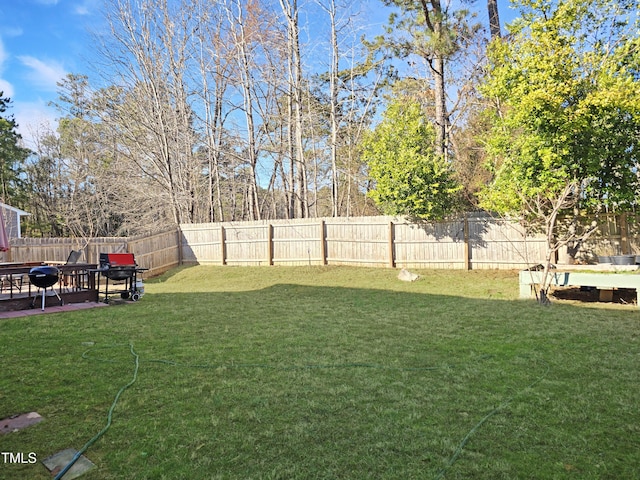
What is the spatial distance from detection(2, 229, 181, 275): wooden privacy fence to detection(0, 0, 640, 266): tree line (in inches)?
43.2

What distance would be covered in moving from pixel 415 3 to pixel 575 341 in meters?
10.9

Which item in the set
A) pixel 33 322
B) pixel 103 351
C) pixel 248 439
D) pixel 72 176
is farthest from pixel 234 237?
pixel 72 176

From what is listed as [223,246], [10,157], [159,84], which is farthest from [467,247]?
[10,157]

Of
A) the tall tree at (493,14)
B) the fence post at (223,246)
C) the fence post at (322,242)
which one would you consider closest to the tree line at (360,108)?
the tall tree at (493,14)

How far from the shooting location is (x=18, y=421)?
8.11 ft

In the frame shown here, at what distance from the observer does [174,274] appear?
1305cm

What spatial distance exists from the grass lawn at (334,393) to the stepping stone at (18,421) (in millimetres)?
73

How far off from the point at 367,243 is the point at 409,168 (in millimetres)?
2689

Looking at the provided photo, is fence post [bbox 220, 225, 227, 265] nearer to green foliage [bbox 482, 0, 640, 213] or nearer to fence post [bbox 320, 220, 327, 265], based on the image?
fence post [bbox 320, 220, 327, 265]

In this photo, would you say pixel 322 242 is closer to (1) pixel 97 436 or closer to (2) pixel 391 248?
(2) pixel 391 248

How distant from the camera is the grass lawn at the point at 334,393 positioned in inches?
79.7

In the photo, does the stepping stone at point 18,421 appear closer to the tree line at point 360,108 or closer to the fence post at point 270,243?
the tree line at point 360,108

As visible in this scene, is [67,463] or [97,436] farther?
[97,436]

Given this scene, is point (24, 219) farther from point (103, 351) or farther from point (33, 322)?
point (103, 351)
